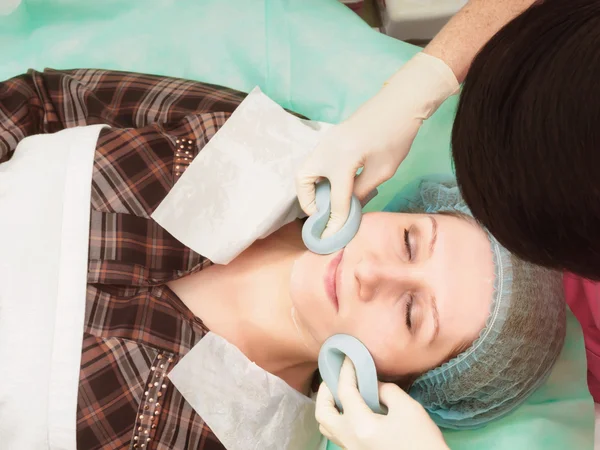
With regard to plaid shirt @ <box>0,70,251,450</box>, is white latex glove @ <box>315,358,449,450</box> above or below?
below

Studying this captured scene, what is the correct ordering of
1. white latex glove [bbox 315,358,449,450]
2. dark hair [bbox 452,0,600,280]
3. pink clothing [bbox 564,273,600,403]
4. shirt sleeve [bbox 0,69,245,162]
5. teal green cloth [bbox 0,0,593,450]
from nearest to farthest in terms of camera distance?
dark hair [bbox 452,0,600,280], white latex glove [bbox 315,358,449,450], shirt sleeve [bbox 0,69,245,162], pink clothing [bbox 564,273,600,403], teal green cloth [bbox 0,0,593,450]

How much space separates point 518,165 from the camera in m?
A: 0.58

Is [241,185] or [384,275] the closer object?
[384,275]

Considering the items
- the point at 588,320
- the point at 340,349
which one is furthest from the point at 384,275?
the point at 588,320

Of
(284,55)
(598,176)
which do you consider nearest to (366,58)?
(284,55)

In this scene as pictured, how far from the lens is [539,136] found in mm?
553

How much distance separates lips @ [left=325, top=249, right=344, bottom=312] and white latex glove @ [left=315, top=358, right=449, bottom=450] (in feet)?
0.40

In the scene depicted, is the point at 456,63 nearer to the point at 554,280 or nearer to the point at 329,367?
the point at 554,280

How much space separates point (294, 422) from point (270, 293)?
0.94 ft

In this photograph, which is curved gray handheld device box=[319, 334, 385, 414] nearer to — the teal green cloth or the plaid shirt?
the plaid shirt

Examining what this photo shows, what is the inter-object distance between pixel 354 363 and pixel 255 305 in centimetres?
27

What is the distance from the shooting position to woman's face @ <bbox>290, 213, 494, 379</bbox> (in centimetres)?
95

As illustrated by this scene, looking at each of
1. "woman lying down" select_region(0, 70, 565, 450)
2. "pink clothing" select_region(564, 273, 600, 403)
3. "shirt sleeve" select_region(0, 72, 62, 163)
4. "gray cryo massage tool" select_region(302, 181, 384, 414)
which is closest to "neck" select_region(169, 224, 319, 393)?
"woman lying down" select_region(0, 70, 565, 450)

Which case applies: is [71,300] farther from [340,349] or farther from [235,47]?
[235,47]
